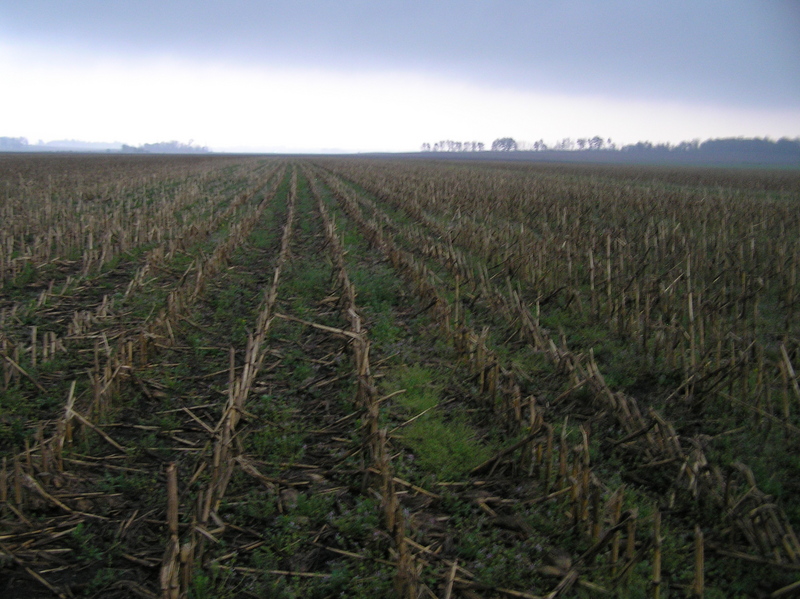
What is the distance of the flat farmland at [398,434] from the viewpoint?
325 cm

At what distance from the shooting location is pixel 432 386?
5.73 metres

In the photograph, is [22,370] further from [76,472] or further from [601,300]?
[601,300]

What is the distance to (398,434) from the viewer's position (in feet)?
15.8

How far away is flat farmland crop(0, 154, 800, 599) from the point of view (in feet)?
10.7

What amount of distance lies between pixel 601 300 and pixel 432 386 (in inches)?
152

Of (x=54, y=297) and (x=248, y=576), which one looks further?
(x=54, y=297)

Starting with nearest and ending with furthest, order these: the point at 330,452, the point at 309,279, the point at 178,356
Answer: the point at 330,452 → the point at 178,356 → the point at 309,279

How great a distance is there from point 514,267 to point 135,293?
21.5ft

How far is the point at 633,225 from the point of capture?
47.6 feet

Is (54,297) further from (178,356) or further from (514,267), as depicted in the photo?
(514,267)

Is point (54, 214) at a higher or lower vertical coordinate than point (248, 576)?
higher

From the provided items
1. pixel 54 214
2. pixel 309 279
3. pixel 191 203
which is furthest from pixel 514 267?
pixel 191 203

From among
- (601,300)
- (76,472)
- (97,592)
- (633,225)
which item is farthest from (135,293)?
(633,225)

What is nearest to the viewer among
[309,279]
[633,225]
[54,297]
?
[54,297]
